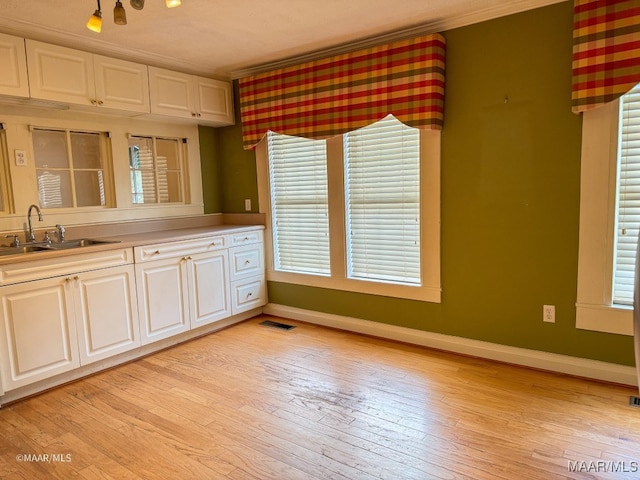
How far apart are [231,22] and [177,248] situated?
1690 mm

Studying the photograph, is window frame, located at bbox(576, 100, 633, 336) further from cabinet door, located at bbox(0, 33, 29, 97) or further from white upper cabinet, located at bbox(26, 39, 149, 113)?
cabinet door, located at bbox(0, 33, 29, 97)

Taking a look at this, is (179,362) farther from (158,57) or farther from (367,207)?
(158,57)

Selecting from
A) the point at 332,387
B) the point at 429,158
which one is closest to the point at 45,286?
the point at 332,387

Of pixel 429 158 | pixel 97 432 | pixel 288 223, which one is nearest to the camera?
pixel 97 432

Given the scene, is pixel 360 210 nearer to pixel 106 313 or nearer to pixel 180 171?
pixel 180 171

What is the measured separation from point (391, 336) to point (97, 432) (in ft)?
7.04

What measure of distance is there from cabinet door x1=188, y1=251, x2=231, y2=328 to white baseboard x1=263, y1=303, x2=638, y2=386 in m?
0.68

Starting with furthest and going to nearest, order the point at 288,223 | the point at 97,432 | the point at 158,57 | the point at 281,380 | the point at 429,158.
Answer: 1. the point at 288,223
2. the point at 158,57
3. the point at 429,158
4. the point at 281,380
5. the point at 97,432

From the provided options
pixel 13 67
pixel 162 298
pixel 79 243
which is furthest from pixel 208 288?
pixel 13 67

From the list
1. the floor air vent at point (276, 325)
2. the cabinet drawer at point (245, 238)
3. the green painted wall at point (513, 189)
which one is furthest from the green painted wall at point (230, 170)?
the green painted wall at point (513, 189)

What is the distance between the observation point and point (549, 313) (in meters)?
2.78

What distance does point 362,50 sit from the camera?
3.25 m

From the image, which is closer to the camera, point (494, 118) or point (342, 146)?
point (494, 118)

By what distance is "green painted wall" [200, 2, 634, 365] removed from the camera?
2625 millimetres
